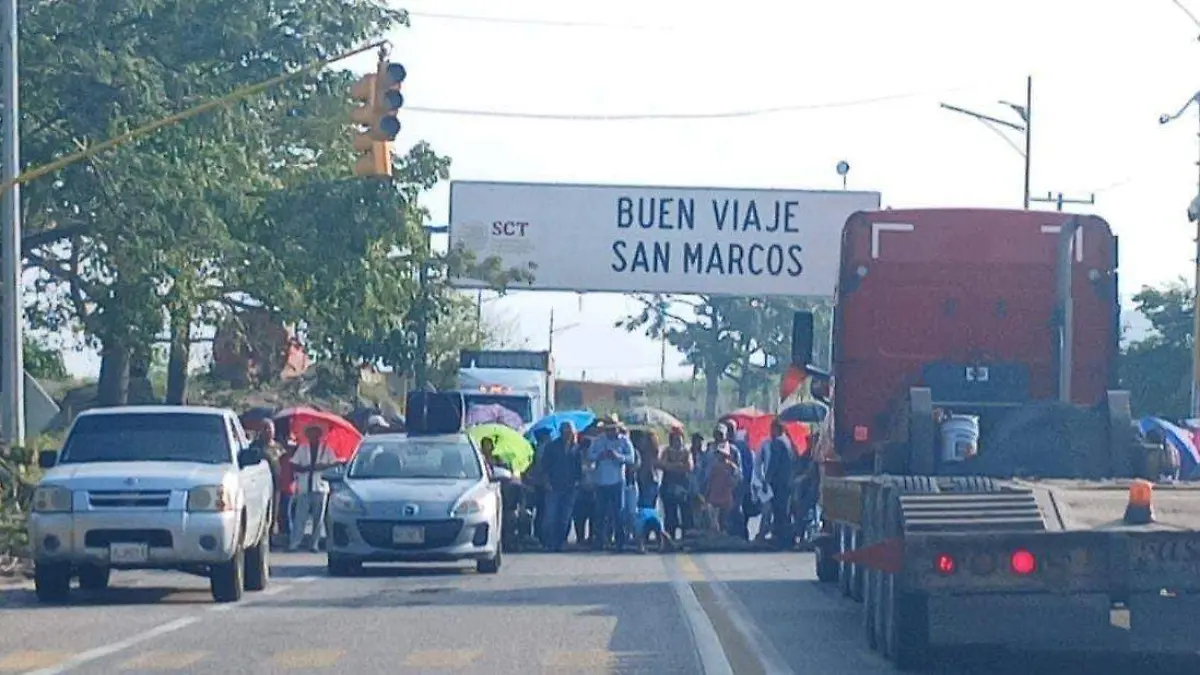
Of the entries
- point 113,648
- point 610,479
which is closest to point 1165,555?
point 113,648

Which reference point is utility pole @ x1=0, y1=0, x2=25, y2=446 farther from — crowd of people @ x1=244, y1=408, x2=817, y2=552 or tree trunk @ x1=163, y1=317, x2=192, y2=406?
tree trunk @ x1=163, y1=317, x2=192, y2=406

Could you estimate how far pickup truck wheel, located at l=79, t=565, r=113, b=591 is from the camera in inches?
824

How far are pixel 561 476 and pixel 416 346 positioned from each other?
15.2 m

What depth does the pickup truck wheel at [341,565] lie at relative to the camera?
936 inches

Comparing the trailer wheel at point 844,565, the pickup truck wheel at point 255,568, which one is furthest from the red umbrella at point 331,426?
the trailer wheel at point 844,565

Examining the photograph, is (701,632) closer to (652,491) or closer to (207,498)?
(207,498)

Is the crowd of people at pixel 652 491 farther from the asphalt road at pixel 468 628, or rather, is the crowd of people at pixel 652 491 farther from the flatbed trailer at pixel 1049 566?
the flatbed trailer at pixel 1049 566

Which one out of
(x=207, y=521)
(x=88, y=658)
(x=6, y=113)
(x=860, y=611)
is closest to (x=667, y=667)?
(x=88, y=658)

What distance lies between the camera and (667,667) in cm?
1428

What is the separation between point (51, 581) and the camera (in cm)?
1969

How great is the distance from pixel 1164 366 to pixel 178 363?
2964 cm

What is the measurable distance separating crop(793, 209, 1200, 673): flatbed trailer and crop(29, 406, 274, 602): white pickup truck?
5213 millimetres

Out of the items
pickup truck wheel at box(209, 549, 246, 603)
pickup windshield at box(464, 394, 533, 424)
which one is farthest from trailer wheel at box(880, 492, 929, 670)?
pickup windshield at box(464, 394, 533, 424)

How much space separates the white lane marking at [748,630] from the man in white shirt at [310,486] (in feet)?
21.3
